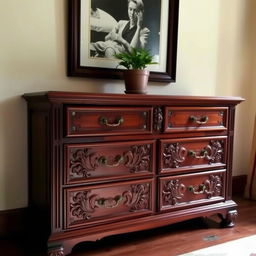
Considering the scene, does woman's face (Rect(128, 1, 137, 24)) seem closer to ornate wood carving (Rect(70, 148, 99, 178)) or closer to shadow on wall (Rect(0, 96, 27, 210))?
shadow on wall (Rect(0, 96, 27, 210))

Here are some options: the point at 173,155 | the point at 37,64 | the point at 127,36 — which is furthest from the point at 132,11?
the point at 173,155

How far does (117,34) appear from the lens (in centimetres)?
216

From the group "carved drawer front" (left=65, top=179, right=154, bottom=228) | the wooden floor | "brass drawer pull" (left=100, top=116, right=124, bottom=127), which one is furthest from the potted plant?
the wooden floor

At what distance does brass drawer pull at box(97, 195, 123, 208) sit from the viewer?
5.61 ft

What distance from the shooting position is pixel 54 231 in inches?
62.8

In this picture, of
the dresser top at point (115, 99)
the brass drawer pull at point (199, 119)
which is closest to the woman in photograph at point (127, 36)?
the dresser top at point (115, 99)

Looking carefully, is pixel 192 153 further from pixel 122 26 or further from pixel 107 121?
pixel 122 26

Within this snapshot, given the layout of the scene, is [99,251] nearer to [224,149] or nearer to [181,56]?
[224,149]

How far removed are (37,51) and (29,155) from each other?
0.61 meters

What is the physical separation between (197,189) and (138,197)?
424mm

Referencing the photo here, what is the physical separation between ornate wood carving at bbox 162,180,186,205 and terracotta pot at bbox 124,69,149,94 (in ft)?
1.86

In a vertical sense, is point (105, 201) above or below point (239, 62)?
below

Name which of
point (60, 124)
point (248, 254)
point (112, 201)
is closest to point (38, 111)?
point (60, 124)

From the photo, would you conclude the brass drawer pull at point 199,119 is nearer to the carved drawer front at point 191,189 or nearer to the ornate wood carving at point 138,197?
the carved drawer front at point 191,189
